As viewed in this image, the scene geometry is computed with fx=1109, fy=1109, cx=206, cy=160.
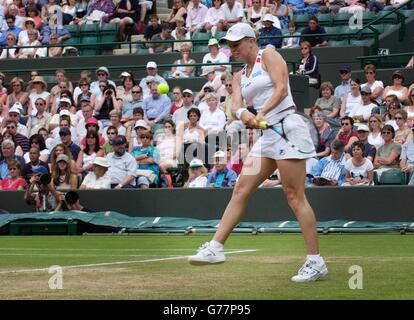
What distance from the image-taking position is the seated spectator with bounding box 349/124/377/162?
1791cm

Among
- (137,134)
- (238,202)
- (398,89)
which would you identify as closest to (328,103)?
(398,89)

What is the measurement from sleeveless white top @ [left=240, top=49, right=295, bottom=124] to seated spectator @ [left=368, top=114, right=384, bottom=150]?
874 cm

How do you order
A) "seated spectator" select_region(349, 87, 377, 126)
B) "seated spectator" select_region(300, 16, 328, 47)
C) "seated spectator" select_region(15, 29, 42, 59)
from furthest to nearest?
"seated spectator" select_region(15, 29, 42, 59) < "seated spectator" select_region(300, 16, 328, 47) < "seated spectator" select_region(349, 87, 377, 126)

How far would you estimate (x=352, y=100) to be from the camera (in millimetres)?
19891

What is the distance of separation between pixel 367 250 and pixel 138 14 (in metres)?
15.7

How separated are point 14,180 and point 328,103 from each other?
231 inches

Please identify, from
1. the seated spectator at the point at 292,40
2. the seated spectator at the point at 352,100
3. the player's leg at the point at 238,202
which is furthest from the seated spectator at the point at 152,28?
the player's leg at the point at 238,202

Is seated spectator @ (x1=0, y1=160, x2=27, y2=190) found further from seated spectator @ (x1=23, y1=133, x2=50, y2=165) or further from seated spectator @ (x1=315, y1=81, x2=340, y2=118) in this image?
seated spectator @ (x1=315, y1=81, x2=340, y2=118)

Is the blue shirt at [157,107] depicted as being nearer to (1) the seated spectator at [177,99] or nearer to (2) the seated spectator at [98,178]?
(1) the seated spectator at [177,99]

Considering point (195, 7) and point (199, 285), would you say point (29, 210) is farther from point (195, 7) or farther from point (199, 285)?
point (199, 285)

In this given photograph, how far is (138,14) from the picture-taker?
2734 cm

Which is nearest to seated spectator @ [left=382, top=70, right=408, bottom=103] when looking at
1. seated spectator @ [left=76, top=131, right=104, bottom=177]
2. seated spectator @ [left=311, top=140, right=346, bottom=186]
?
seated spectator @ [left=311, top=140, right=346, bottom=186]

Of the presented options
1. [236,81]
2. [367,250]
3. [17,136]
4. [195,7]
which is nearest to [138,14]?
[195,7]

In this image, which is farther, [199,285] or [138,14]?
[138,14]
